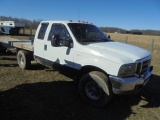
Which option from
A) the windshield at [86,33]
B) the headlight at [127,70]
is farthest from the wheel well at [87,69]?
the windshield at [86,33]

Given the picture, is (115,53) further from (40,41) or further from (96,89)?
(40,41)

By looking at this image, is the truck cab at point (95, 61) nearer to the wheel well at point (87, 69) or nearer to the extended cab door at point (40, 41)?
the wheel well at point (87, 69)

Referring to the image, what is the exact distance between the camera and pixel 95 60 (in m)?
5.29

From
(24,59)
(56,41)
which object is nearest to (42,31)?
(56,41)

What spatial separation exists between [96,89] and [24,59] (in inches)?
161

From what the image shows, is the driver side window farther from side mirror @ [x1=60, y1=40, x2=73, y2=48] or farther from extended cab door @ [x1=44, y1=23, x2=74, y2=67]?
side mirror @ [x1=60, y1=40, x2=73, y2=48]

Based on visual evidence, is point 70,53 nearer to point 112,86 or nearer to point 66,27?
point 66,27

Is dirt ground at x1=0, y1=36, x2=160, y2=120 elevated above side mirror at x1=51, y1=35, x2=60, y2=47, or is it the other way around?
side mirror at x1=51, y1=35, x2=60, y2=47

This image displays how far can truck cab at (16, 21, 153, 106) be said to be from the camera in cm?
496

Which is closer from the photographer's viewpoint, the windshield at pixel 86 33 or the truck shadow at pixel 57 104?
the truck shadow at pixel 57 104

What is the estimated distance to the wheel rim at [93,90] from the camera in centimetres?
533

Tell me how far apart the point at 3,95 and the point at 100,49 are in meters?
2.77

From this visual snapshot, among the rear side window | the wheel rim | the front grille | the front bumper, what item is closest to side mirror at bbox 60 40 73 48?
the wheel rim

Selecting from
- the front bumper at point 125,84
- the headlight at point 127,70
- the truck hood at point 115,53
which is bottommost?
the front bumper at point 125,84
